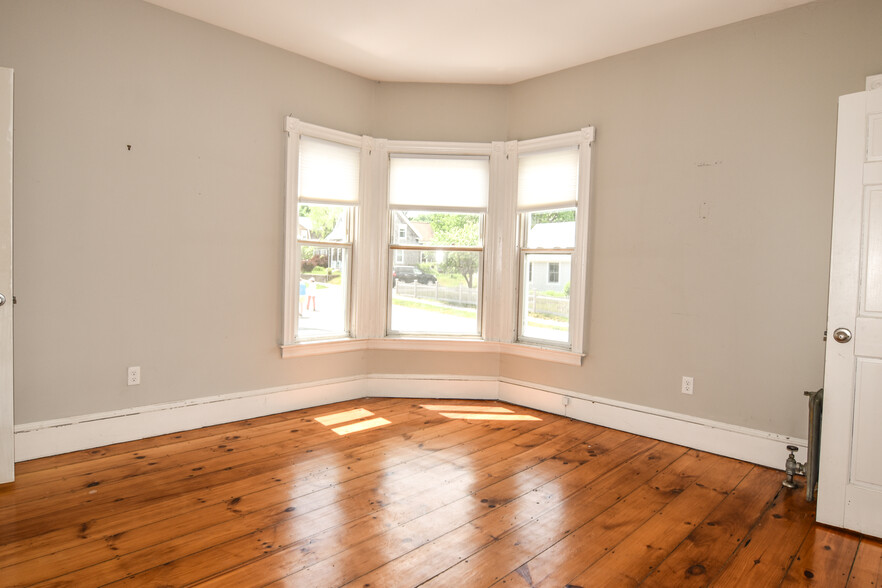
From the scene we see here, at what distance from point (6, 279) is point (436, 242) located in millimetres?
3070

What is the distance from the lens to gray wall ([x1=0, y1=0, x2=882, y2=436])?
322 cm

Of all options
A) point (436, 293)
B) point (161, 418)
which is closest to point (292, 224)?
point (436, 293)

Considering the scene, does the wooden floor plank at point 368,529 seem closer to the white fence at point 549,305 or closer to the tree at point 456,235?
the white fence at point 549,305

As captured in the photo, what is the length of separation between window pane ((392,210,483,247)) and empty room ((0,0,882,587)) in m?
0.02

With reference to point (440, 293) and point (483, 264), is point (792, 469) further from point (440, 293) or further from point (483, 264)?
point (440, 293)

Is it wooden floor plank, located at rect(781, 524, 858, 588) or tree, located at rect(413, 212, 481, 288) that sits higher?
tree, located at rect(413, 212, 481, 288)

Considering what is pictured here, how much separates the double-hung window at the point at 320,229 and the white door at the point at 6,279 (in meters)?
1.79

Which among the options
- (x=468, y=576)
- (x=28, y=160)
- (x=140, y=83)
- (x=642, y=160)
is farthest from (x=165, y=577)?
(x=642, y=160)

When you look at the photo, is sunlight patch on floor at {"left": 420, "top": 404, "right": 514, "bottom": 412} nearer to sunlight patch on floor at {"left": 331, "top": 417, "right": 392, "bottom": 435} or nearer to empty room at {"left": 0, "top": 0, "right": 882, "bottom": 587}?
empty room at {"left": 0, "top": 0, "right": 882, "bottom": 587}

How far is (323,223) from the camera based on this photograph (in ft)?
15.0

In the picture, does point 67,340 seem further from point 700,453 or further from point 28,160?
point 700,453

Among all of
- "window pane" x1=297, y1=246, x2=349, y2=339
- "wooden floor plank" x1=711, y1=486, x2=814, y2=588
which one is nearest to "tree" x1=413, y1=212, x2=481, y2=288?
"window pane" x1=297, y1=246, x2=349, y2=339

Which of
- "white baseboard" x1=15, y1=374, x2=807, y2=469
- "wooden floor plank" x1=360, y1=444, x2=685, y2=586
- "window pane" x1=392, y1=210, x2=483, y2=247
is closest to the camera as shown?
"wooden floor plank" x1=360, y1=444, x2=685, y2=586

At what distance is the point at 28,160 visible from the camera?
3.12 m
